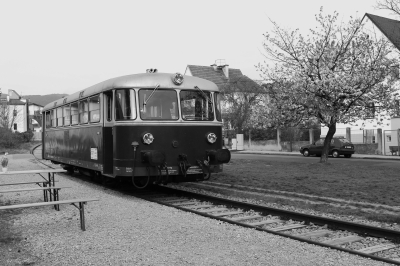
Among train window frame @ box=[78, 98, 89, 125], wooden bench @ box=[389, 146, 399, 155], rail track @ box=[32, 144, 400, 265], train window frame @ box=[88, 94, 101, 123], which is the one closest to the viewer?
rail track @ box=[32, 144, 400, 265]

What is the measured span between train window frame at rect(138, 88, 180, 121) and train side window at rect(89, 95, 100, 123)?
1.74 meters

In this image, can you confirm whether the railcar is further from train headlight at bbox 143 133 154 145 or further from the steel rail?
the steel rail

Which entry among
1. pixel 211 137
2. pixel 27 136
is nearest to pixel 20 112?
pixel 27 136

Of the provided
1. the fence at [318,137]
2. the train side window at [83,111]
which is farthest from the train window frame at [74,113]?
the fence at [318,137]

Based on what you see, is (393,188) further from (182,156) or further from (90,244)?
(90,244)

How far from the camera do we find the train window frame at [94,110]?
1174 cm

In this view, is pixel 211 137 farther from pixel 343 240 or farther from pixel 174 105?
pixel 343 240

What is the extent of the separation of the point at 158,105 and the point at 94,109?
2264 mm

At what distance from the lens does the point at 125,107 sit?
10.6 m

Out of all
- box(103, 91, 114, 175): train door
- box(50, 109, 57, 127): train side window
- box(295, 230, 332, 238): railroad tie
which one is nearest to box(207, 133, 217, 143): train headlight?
box(103, 91, 114, 175): train door

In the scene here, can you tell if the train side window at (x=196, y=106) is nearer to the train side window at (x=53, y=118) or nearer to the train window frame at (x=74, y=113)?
the train window frame at (x=74, y=113)

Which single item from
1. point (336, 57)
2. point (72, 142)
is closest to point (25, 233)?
point (72, 142)

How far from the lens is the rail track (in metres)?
6.08

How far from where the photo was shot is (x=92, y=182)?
15211 mm
